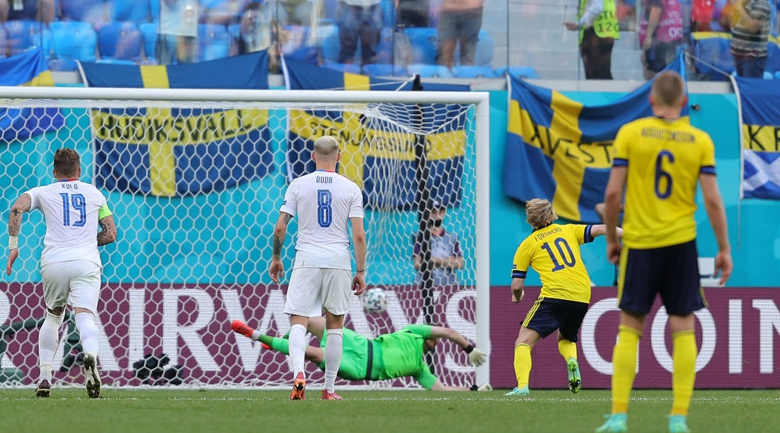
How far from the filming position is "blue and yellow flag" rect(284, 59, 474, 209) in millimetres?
11188

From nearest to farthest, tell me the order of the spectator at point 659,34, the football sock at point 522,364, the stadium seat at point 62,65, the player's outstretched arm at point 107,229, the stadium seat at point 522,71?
1. the player's outstretched arm at point 107,229
2. the football sock at point 522,364
3. the stadium seat at point 62,65
4. the stadium seat at point 522,71
5. the spectator at point 659,34

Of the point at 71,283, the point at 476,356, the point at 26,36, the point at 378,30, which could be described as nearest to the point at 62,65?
the point at 26,36

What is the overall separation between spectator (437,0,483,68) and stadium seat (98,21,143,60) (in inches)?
149

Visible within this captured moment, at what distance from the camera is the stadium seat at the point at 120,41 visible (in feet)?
46.1

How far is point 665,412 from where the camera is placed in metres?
6.40

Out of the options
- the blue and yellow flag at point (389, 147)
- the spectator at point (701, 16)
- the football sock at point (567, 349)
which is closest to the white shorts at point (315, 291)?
the football sock at point (567, 349)

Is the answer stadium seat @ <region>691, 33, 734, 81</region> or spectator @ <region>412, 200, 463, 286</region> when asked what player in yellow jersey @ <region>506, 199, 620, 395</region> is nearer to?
spectator @ <region>412, 200, 463, 286</region>

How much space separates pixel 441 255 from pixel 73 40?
19.1 feet

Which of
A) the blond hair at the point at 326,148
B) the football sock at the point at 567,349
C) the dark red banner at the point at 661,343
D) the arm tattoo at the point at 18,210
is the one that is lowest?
the dark red banner at the point at 661,343

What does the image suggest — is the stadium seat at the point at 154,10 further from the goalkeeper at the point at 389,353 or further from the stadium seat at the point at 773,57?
the stadium seat at the point at 773,57

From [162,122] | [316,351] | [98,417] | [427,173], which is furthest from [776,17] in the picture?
[98,417]

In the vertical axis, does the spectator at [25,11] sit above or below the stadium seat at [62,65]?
above

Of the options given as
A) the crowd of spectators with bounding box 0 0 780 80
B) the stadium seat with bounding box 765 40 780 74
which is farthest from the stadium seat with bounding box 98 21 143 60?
the stadium seat with bounding box 765 40 780 74

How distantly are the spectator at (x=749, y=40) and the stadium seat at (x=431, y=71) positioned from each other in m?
3.89
